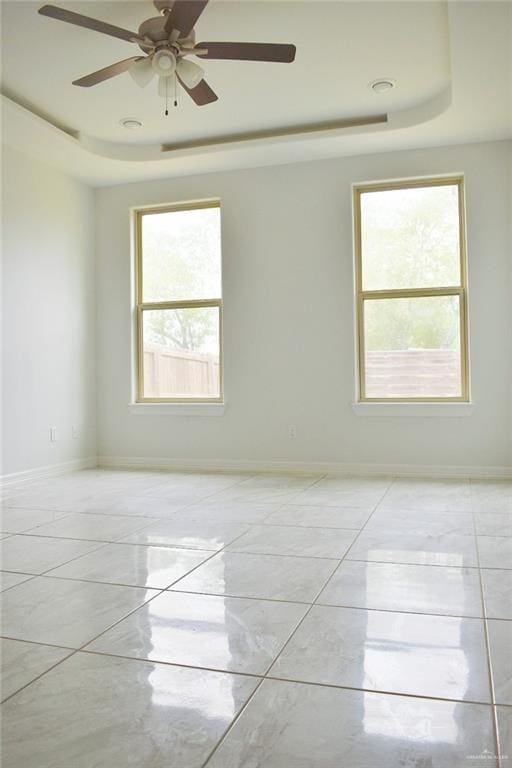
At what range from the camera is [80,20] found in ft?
9.59

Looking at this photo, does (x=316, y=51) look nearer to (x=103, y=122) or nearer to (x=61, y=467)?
(x=103, y=122)

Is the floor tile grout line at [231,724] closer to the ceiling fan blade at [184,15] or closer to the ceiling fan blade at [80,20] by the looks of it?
the ceiling fan blade at [184,15]

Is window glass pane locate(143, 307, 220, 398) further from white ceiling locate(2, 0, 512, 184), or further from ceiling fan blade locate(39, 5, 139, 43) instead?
ceiling fan blade locate(39, 5, 139, 43)

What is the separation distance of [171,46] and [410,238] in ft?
9.13

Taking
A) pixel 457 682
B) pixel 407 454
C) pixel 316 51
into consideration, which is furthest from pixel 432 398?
pixel 457 682

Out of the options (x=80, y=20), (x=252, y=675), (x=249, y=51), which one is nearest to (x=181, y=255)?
(x=249, y=51)

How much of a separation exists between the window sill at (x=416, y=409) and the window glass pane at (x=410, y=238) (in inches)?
40.9

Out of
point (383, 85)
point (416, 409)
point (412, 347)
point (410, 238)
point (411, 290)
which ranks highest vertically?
point (383, 85)

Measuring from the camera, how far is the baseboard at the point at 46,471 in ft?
16.3

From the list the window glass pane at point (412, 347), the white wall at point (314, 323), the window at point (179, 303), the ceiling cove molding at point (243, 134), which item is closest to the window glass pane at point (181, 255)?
the window at point (179, 303)

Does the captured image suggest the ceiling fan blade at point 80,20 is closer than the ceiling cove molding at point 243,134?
Yes

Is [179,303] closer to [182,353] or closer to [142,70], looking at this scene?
[182,353]

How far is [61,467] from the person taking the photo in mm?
5598

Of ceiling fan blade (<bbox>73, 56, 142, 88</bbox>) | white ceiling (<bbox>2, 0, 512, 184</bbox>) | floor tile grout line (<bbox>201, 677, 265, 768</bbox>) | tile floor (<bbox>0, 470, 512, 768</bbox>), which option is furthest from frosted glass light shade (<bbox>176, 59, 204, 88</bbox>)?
floor tile grout line (<bbox>201, 677, 265, 768</bbox>)
